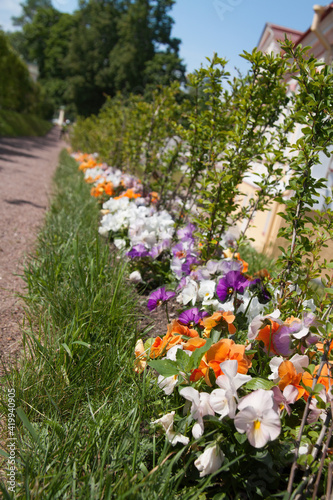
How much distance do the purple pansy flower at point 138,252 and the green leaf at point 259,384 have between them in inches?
65.2

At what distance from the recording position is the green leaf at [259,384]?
56.8 inches

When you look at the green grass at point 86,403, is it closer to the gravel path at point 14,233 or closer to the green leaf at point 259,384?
the gravel path at point 14,233

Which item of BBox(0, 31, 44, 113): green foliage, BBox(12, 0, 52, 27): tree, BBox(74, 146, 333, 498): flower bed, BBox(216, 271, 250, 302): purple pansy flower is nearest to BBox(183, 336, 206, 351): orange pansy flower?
BBox(74, 146, 333, 498): flower bed

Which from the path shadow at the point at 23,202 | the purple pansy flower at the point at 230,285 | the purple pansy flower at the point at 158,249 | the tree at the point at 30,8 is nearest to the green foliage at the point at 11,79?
the path shadow at the point at 23,202

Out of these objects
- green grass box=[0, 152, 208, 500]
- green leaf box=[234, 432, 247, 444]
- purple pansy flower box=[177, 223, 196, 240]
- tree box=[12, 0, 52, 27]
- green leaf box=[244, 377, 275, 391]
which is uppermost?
tree box=[12, 0, 52, 27]

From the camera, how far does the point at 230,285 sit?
2068 millimetres

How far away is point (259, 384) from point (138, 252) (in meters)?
1.69

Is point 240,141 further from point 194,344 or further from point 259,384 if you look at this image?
point 259,384

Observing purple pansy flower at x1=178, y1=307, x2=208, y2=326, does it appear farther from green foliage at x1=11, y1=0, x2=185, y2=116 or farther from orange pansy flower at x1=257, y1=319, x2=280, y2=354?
green foliage at x1=11, y1=0, x2=185, y2=116

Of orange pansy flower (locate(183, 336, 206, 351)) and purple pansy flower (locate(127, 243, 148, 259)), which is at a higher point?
orange pansy flower (locate(183, 336, 206, 351))

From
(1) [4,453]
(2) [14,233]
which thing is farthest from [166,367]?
(2) [14,233]

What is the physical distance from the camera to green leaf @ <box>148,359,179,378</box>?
1468mm

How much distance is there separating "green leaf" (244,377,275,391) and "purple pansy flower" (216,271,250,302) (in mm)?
630

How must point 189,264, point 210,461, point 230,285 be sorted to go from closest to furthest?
point 210,461
point 230,285
point 189,264
